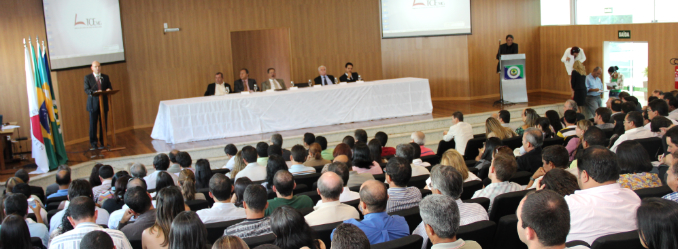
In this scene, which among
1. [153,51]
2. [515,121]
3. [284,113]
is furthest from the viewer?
[153,51]

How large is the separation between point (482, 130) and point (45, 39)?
7.46m

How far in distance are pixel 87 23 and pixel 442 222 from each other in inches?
352

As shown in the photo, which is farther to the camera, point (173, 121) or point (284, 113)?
point (284, 113)

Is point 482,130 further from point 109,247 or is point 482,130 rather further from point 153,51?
point 109,247

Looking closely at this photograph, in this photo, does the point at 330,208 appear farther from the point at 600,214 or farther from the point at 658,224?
the point at 658,224

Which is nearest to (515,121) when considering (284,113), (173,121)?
(284,113)

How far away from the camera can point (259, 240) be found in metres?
2.91

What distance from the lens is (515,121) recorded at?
991 cm

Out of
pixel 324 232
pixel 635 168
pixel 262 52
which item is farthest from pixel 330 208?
pixel 262 52

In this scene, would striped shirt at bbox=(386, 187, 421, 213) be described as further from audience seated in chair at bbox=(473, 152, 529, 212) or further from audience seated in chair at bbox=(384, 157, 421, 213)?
audience seated in chair at bbox=(473, 152, 529, 212)

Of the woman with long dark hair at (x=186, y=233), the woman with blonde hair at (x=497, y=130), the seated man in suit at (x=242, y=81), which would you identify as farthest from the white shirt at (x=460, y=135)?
the woman with long dark hair at (x=186, y=233)

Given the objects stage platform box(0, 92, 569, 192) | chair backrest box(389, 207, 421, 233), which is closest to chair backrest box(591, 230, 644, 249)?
chair backrest box(389, 207, 421, 233)

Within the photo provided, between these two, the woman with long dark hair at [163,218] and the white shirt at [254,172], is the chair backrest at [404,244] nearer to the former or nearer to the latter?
the woman with long dark hair at [163,218]

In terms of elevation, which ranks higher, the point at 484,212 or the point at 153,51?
the point at 153,51
